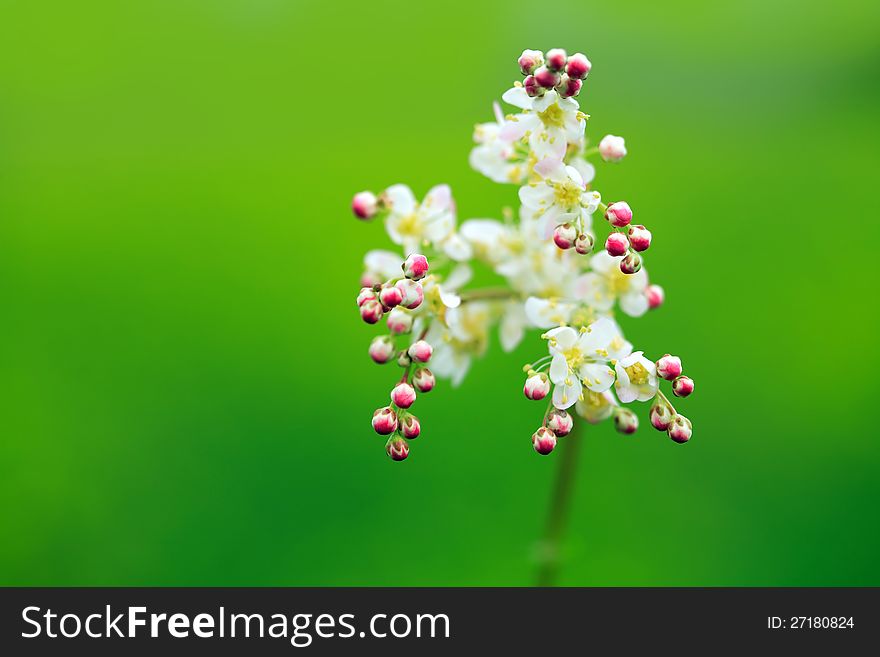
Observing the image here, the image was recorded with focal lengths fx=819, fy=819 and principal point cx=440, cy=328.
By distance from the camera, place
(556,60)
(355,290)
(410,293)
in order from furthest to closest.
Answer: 1. (355,290)
2. (410,293)
3. (556,60)

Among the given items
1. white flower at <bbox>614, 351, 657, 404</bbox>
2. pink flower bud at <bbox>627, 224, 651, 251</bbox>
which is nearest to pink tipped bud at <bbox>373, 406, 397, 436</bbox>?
white flower at <bbox>614, 351, 657, 404</bbox>

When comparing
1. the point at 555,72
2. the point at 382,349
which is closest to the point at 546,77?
the point at 555,72

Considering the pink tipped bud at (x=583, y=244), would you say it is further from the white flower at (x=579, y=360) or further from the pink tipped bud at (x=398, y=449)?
the pink tipped bud at (x=398, y=449)

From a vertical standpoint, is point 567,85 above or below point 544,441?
above

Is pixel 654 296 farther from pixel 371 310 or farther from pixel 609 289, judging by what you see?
pixel 371 310

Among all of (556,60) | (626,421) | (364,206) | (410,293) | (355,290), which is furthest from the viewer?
(355,290)

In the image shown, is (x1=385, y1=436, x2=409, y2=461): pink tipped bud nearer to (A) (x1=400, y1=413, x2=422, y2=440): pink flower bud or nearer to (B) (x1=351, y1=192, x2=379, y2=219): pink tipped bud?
(A) (x1=400, y1=413, x2=422, y2=440): pink flower bud

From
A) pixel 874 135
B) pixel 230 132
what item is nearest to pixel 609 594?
pixel 874 135
